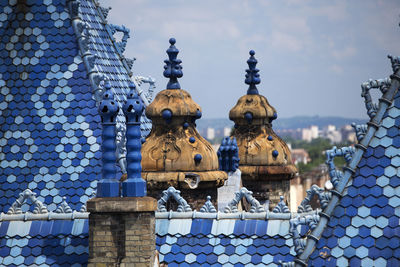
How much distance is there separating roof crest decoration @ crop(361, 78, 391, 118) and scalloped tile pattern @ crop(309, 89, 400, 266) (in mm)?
225

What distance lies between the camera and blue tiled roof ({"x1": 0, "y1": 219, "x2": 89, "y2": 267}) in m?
22.2

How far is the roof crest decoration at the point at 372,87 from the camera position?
2056cm

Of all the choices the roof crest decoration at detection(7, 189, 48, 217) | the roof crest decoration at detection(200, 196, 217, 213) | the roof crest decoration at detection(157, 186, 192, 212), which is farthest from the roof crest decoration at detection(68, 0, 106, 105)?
the roof crest decoration at detection(200, 196, 217, 213)

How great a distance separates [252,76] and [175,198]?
28.0 feet

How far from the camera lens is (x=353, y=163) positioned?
20391 millimetres

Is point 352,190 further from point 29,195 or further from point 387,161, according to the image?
point 29,195

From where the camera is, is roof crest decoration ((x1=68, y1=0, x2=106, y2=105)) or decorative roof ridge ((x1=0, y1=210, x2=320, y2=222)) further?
roof crest decoration ((x1=68, y1=0, x2=106, y2=105))

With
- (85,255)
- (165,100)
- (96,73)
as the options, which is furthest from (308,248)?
(96,73)

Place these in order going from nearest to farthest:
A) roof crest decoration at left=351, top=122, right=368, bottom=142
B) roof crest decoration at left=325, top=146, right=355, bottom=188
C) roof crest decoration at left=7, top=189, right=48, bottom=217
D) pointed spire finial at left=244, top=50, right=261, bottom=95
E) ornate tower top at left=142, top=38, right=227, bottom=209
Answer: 1. roof crest decoration at left=325, top=146, right=355, bottom=188
2. roof crest decoration at left=351, top=122, right=368, bottom=142
3. roof crest decoration at left=7, top=189, right=48, bottom=217
4. ornate tower top at left=142, top=38, right=227, bottom=209
5. pointed spire finial at left=244, top=50, right=261, bottom=95

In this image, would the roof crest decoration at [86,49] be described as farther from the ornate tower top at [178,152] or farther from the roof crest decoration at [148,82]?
the roof crest decoration at [148,82]

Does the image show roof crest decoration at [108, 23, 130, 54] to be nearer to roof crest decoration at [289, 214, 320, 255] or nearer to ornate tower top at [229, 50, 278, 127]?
ornate tower top at [229, 50, 278, 127]

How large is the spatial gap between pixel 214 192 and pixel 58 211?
10.8ft

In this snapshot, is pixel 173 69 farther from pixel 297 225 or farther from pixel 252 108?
pixel 297 225

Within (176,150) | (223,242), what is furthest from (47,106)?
(223,242)
